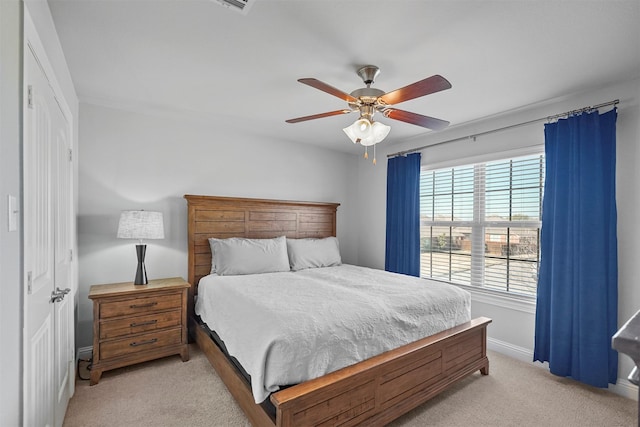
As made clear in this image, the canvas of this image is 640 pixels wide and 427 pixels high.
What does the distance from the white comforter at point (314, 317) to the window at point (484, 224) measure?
901mm

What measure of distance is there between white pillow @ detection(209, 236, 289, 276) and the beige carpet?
3.18 feet

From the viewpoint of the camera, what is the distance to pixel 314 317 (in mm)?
1935

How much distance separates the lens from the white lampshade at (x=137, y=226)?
281cm

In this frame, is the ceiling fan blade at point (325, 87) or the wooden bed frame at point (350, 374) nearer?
the wooden bed frame at point (350, 374)

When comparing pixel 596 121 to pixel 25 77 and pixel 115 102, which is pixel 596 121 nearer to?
pixel 25 77

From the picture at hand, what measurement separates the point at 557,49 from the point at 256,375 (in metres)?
2.75

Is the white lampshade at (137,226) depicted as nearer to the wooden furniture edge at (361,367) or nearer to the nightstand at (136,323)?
the nightstand at (136,323)

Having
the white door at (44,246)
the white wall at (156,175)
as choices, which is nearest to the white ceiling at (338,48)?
the white wall at (156,175)

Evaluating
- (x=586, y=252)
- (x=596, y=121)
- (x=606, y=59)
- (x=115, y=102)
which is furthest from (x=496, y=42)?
(x=115, y=102)

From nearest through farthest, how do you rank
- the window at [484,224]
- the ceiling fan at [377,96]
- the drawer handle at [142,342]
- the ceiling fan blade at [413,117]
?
the ceiling fan at [377,96], the ceiling fan blade at [413,117], the drawer handle at [142,342], the window at [484,224]

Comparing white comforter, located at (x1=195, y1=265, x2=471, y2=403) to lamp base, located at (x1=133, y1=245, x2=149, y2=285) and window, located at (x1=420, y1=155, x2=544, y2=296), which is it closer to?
lamp base, located at (x1=133, y1=245, x2=149, y2=285)

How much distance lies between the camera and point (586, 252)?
8.32ft

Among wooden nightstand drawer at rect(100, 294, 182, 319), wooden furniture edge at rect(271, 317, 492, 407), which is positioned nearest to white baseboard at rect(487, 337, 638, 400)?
wooden furniture edge at rect(271, 317, 492, 407)

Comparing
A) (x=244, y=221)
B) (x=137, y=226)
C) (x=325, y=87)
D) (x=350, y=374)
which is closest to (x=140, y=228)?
(x=137, y=226)
